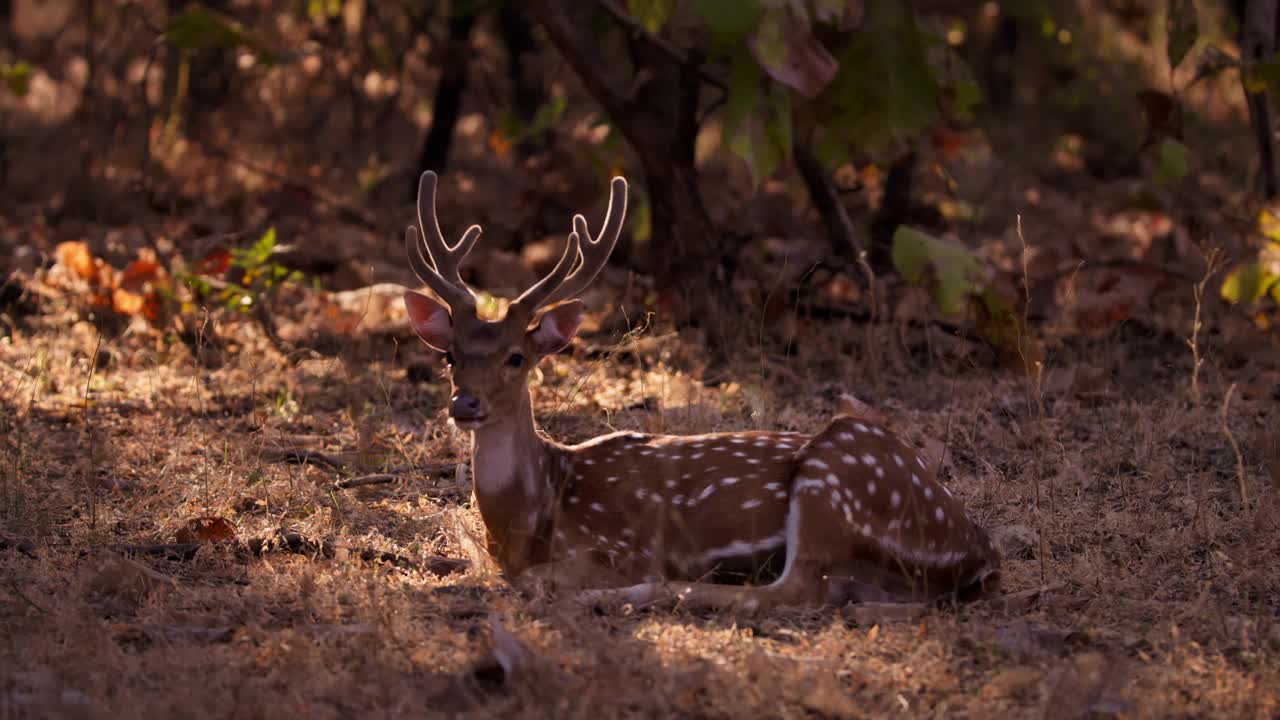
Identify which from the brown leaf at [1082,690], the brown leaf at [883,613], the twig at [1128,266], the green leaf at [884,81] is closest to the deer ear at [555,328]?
the brown leaf at [883,613]

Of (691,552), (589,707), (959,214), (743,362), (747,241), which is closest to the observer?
(589,707)

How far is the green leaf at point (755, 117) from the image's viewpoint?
729 cm

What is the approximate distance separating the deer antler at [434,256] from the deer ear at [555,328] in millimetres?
237

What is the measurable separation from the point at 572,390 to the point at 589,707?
353 cm

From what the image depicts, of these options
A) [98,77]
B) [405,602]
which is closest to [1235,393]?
[405,602]

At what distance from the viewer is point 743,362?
24.8 ft

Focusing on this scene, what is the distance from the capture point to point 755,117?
7.37m

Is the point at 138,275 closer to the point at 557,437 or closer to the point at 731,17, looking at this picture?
the point at 557,437

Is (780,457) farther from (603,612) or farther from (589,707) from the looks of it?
(589,707)

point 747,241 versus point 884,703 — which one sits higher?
point 747,241

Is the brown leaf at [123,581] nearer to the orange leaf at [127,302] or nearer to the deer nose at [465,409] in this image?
the deer nose at [465,409]

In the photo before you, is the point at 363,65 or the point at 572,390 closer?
the point at 572,390

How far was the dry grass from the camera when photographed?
12.1 ft

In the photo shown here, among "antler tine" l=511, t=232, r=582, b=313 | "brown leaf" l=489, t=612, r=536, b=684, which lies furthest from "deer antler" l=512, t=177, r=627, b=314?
"brown leaf" l=489, t=612, r=536, b=684
